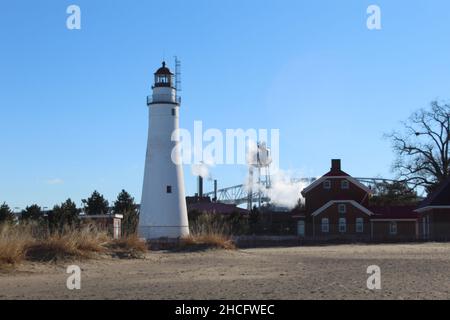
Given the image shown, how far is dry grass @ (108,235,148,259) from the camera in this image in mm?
28250

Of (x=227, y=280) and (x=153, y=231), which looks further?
(x=153, y=231)

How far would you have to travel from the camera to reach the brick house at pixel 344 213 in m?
66.5

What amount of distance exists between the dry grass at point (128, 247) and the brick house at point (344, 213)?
36.7m

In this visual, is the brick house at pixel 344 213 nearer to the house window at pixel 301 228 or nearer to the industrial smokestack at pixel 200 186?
the house window at pixel 301 228

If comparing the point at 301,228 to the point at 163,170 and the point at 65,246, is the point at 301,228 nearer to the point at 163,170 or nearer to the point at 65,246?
the point at 163,170

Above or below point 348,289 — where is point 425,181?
above

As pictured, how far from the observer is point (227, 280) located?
61.0ft

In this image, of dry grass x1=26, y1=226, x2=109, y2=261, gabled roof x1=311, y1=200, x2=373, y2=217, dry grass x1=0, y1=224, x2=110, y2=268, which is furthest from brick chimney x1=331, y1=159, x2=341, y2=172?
dry grass x1=26, y1=226, x2=109, y2=261

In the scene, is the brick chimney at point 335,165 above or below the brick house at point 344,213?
above

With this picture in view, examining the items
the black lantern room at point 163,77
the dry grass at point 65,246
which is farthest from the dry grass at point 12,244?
the black lantern room at point 163,77
